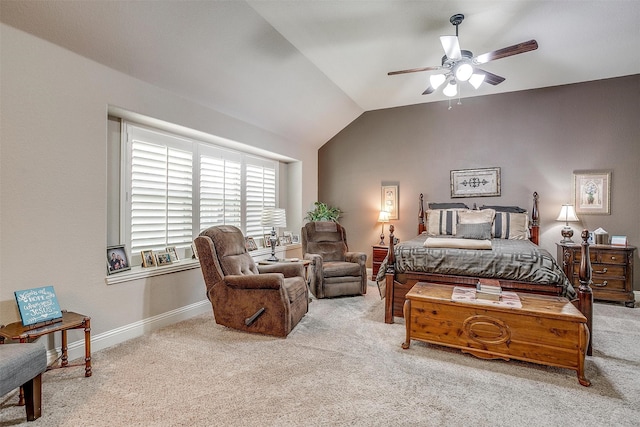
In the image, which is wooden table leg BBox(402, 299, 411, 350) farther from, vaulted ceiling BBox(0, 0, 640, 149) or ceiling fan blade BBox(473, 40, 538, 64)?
vaulted ceiling BBox(0, 0, 640, 149)

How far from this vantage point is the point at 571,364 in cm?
230

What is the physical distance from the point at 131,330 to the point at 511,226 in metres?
4.92

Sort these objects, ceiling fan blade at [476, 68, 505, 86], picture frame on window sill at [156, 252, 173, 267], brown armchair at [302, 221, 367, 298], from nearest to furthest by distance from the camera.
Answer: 1. ceiling fan blade at [476, 68, 505, 86]
2. picture frame on window sill at [156, 252, 173, 267]
3. brown armchair at [302, 221, 367, 298]

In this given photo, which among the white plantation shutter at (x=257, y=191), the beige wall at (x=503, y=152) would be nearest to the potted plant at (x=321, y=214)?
the beige wall at (x=503, y=152)

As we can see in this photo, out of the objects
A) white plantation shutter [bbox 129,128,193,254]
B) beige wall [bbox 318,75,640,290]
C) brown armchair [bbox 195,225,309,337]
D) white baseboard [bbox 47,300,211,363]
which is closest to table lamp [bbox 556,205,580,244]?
beige wall [bbox 318,75,640,290]

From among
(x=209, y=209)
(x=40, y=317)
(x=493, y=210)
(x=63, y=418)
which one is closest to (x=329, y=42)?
(x=209, y=209)

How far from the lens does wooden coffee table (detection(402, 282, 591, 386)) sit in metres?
2.32

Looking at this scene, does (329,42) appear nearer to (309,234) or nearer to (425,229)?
(309,234)

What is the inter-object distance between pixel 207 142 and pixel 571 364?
4330mm

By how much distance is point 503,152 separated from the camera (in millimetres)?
5238

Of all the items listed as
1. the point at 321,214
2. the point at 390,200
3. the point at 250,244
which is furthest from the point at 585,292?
the point at 321,214

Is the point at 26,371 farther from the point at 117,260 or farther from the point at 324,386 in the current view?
the point at 324,386

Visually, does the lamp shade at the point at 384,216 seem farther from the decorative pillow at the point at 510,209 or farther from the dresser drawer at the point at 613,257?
the dresser drawer at the point at 613,257

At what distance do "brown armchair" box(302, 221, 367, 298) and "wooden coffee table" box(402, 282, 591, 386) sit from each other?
1639 mm
